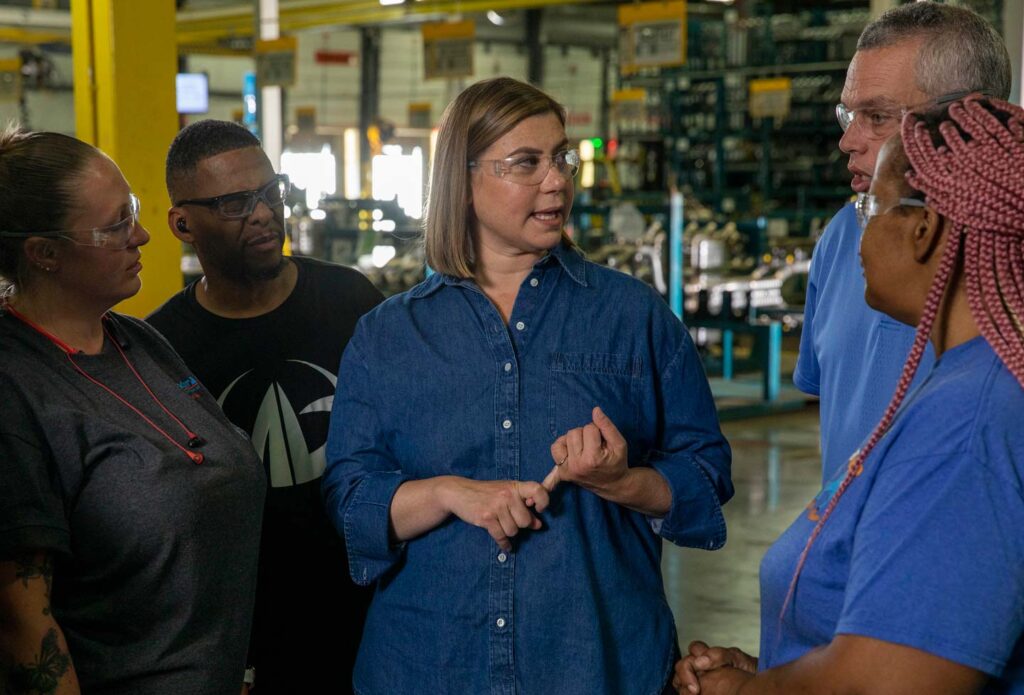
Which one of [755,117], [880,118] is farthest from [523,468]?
[755,117]

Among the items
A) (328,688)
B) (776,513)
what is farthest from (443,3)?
(328,688)

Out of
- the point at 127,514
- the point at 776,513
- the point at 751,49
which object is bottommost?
the point at 776,513

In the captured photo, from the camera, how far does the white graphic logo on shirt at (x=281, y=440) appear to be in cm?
223

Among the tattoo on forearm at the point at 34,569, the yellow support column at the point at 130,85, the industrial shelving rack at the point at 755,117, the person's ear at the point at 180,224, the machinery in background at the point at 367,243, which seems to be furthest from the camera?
the industrial shelving rack at the point at 755,117

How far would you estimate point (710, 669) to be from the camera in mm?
1472

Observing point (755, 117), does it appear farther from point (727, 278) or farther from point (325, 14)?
point (325, 14)

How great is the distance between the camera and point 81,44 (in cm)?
371

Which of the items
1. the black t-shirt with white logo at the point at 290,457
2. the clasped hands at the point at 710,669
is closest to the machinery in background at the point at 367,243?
the black t-shirt with white logo at the point at 290,457

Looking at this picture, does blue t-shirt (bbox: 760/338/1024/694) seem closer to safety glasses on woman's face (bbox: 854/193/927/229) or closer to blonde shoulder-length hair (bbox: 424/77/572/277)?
safety glasses on woman's face (bbox: 854/193/927/229)

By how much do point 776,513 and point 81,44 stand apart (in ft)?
13.7

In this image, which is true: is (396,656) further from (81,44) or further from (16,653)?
(81,44)

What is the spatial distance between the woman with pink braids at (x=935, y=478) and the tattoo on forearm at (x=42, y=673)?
35.4 inches

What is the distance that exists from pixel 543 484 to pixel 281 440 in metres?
0.73

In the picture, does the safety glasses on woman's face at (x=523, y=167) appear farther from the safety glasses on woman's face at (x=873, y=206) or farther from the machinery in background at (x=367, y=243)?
Answer: the machinery in background at (x=367, y=243)
